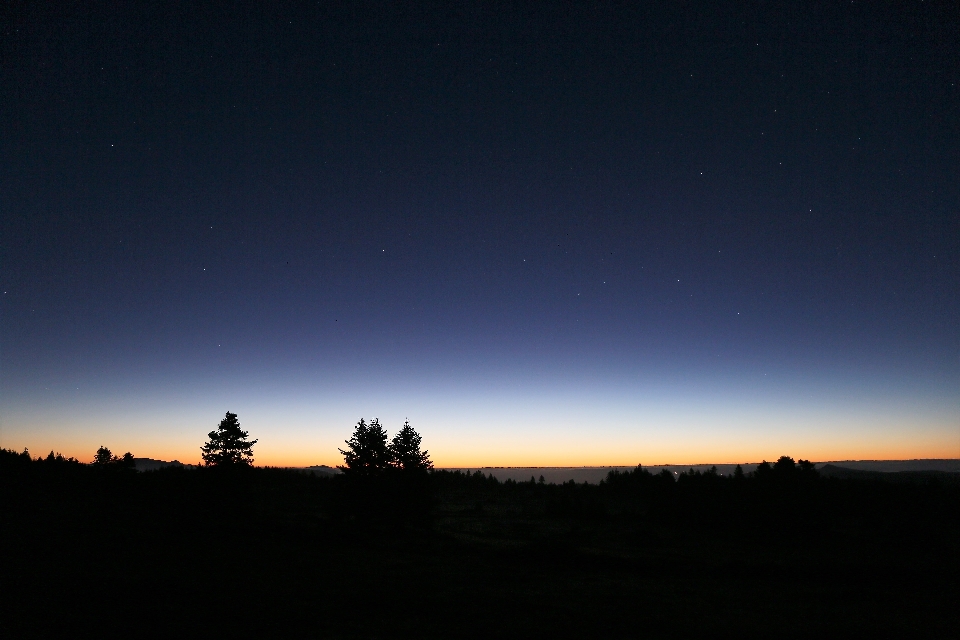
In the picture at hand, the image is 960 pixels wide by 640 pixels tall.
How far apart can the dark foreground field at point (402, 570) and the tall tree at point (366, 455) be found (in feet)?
3.62

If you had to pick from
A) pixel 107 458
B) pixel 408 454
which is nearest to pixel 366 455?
pixel 408 454

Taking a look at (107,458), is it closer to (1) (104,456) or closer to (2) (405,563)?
(1) (104,456)

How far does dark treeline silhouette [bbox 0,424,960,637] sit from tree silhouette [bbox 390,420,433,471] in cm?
11

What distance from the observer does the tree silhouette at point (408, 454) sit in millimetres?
36656

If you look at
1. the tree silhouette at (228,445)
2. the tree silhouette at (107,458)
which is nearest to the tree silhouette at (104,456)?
the tree silhouette at (107,458)

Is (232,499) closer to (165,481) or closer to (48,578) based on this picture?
(165,481)

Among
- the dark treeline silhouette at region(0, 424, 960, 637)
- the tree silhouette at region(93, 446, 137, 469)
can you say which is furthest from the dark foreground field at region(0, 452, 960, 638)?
the tree silhouette at region(93, 446, 137, 469)

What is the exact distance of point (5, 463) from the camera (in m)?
50.6

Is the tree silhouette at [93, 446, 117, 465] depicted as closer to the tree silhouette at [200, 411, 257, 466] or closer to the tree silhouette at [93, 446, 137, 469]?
the tree silhouette at [93, 446, 137, 469]

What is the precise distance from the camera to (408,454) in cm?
3681

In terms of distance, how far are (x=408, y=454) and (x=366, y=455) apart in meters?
3.03

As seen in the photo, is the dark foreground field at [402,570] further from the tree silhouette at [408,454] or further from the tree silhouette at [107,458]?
the tree silhouette at [107,458]

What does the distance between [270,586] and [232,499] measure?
938 inches

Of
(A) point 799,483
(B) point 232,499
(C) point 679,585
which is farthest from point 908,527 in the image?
(B) point 232,499
